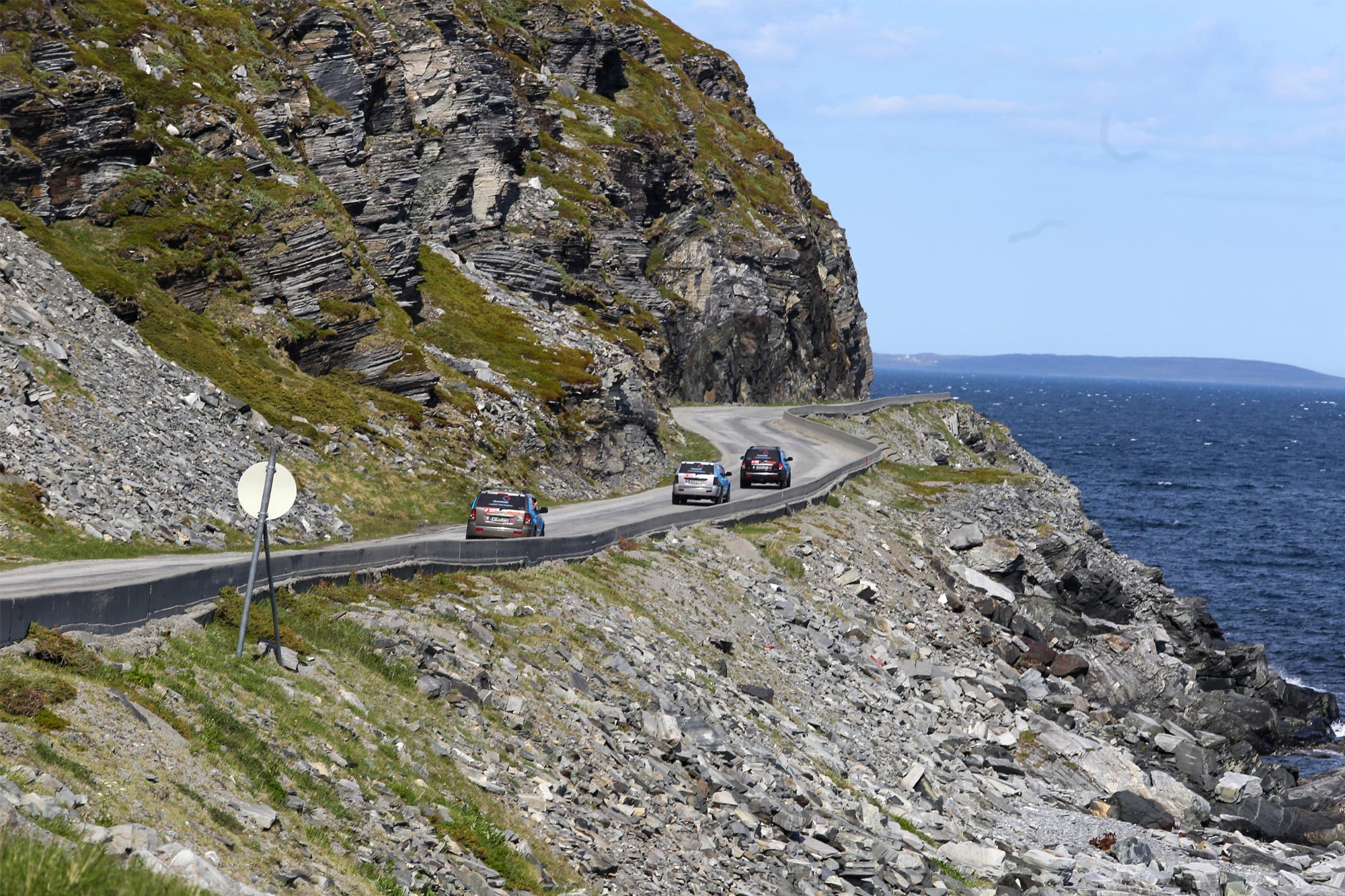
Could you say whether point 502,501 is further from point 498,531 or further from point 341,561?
point 341,561

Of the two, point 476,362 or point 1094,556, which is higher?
point 476,362

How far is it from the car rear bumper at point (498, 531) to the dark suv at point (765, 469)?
21613 millimetres

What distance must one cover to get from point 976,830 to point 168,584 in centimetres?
1779

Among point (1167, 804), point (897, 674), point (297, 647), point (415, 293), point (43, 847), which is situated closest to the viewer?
point (43, 847)

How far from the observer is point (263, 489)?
17969 millimetres

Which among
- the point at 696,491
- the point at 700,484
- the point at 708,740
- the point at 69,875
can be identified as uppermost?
the point at 69,875

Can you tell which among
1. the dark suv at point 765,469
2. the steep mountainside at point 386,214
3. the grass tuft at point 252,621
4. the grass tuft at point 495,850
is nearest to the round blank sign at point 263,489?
the grass tuft at point 252,621

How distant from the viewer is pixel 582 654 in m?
25.2

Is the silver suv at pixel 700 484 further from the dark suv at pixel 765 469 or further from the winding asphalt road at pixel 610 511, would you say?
the dark suv at pixel 765 469

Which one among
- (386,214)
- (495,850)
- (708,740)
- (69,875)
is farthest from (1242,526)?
(69,875)

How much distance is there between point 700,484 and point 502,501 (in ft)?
47.2

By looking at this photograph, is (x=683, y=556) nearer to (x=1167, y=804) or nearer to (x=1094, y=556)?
(x=1167, y=804)

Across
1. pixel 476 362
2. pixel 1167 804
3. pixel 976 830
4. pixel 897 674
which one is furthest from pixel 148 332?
pixel 1167 804

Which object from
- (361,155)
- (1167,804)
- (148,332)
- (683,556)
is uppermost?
(361,155)
